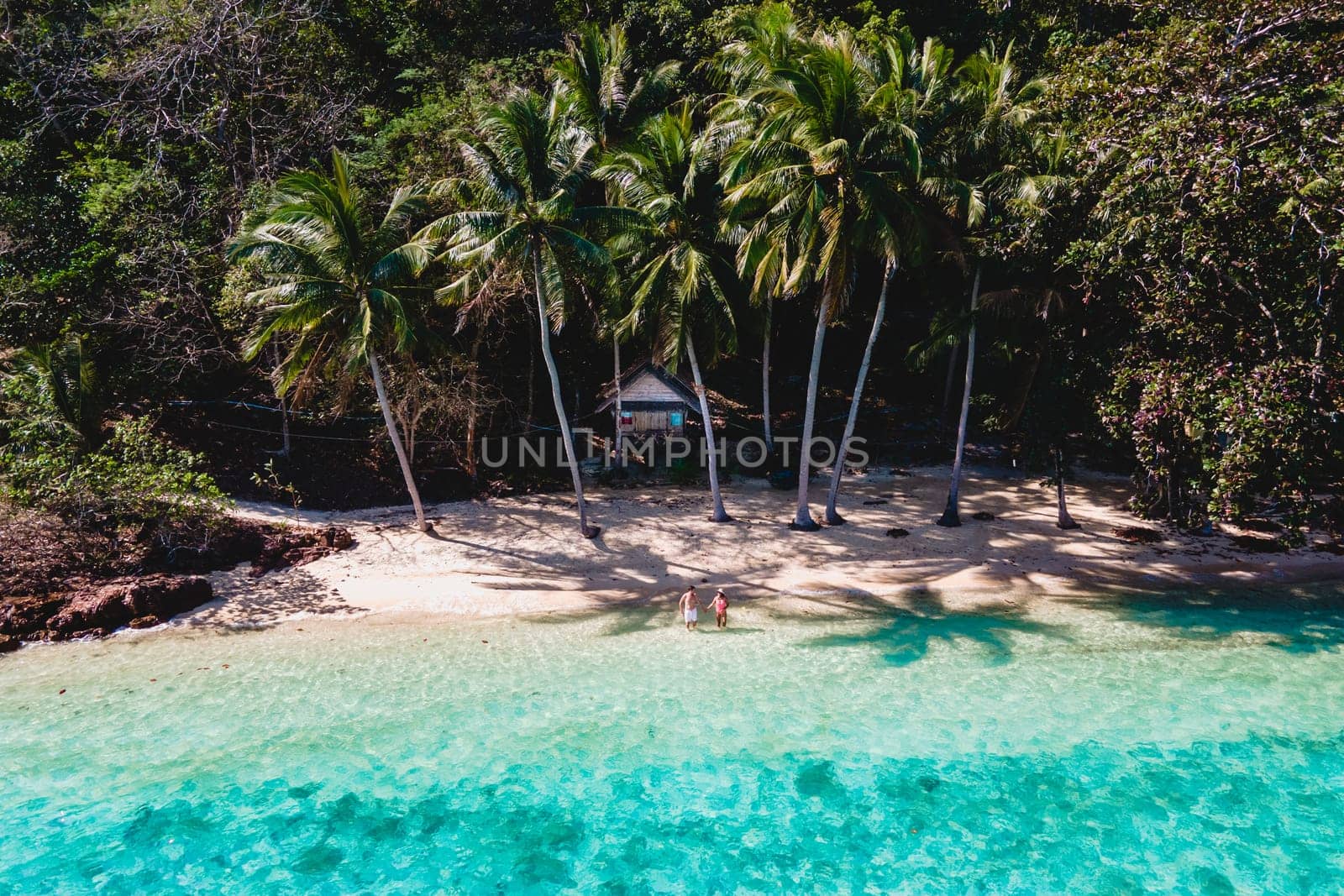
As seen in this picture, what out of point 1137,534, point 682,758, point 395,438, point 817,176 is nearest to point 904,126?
point 817,176

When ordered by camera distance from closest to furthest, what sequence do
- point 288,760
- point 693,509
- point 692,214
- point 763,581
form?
point 288,760
point 763,581
point 692,214
point 693,509

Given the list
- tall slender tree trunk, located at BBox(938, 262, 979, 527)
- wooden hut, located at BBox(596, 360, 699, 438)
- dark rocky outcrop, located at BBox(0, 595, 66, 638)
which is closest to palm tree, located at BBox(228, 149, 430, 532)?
dark rocky outcrop, located at BBox(0, 595, 66, 638)

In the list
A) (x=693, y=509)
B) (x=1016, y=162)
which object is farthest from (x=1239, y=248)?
(x=693, y=509)

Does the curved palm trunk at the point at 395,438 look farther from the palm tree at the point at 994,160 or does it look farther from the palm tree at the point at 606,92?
the palm tree at the point at 994,160

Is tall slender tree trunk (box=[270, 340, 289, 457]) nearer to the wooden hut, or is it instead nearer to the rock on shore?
the rock on shore

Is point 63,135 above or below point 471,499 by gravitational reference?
above

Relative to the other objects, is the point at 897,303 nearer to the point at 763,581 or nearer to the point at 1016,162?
the point at 1016,162

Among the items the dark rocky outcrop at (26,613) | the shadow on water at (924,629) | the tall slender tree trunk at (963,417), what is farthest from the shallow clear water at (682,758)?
the tall slender tree trunk at (963,417)

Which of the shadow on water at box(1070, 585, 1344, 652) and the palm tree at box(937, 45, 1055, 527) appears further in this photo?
the palm tree at box(937, 45, 1055, 527)
